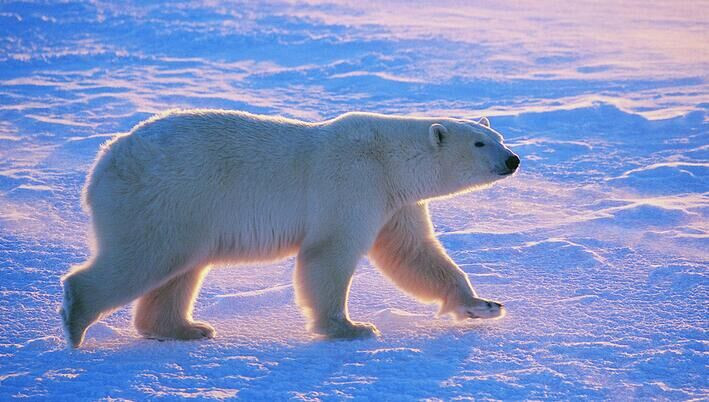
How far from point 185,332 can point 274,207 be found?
0.78 metres

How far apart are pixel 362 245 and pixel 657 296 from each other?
1580 mm

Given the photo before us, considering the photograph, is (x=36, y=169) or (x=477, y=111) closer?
(x=36, y=169)

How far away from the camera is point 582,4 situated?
16.7 m

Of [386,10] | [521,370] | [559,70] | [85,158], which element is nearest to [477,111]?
[559,70]

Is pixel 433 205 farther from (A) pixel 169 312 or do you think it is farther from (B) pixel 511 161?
(A) pixel 169 312

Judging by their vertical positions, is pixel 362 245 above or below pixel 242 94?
below

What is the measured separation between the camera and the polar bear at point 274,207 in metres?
3.99

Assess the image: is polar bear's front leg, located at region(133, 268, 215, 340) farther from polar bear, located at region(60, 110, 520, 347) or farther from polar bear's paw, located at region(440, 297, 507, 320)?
polar bear's paw, located at region(440, 297, 507, 320)

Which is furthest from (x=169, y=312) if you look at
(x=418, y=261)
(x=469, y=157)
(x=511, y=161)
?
(x=511, y=161)

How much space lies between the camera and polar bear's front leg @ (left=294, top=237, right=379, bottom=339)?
162 inches

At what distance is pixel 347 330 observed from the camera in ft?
13.4

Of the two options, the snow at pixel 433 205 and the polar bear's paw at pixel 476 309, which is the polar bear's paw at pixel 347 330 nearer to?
the snow at pixel 433 205

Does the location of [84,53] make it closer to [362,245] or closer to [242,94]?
[242,94]

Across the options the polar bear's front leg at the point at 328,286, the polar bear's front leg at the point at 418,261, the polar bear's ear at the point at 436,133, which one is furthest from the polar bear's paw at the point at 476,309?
the polar bear's ear at the point at 436,133
